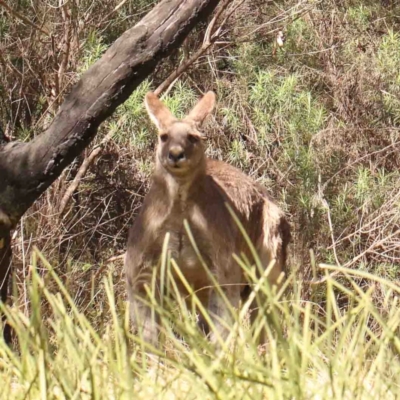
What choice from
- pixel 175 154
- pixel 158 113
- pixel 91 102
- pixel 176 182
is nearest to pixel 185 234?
pixel 176 182

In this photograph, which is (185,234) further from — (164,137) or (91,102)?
(91,102)

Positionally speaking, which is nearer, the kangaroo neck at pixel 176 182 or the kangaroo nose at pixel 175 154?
the kangaroo nose at pixel 175 154

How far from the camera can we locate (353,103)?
10391 millimetres

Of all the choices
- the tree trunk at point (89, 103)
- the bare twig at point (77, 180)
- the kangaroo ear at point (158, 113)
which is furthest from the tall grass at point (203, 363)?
the bare twig at point (77, 180)

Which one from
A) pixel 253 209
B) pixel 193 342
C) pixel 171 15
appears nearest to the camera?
pixel 193 342

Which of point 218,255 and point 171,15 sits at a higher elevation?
point 171,15

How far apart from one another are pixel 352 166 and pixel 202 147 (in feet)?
11.9

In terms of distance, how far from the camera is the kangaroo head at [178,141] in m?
6.32

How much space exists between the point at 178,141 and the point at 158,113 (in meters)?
0.36

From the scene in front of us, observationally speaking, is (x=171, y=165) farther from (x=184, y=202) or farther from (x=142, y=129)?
(x=142, y=129)

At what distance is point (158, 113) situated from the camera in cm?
661

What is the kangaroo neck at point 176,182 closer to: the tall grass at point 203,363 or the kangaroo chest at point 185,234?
the kangaroo chest at point 185,234

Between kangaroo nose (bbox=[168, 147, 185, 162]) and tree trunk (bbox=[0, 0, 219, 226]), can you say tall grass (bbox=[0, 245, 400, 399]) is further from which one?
kangaroo nose (bbox=[168, 147, 185, 162])

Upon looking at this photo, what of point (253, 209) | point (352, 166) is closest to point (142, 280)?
point (253, 209)
